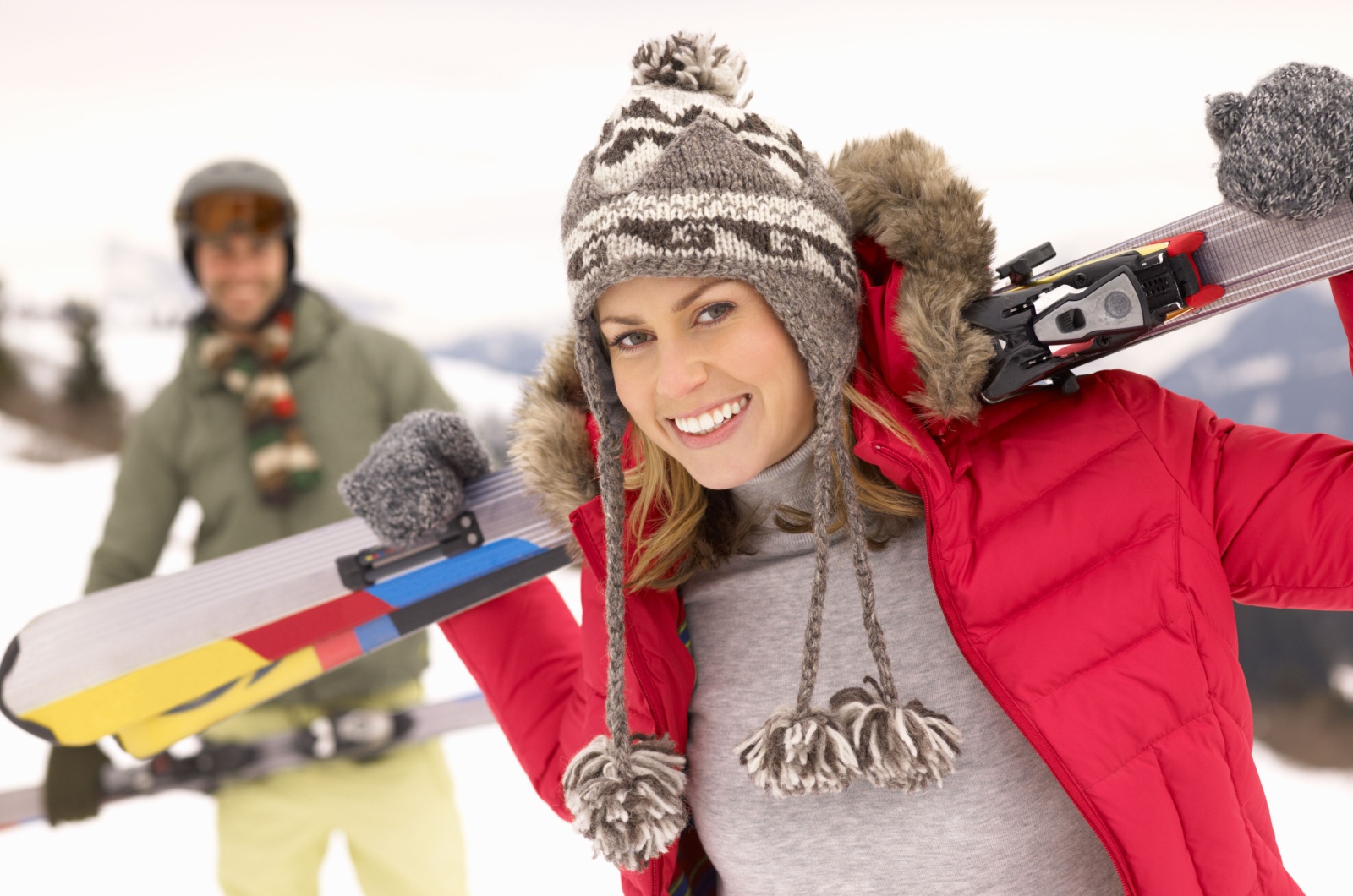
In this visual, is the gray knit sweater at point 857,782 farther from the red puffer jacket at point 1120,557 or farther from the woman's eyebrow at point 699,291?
the woman's eyebrow at point 699,291

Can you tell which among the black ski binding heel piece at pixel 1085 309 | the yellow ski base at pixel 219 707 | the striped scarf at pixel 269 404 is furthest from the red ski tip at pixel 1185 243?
the striped scarf at pixel 269 404

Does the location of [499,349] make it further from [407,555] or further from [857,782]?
[857,782]

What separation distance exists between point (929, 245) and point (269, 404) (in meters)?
1.52

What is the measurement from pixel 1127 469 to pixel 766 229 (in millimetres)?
363

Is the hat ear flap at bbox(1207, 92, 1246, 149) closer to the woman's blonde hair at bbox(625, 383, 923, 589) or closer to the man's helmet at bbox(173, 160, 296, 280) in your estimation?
the woman's blonde hair at bbox(625, 383, 923, 589)

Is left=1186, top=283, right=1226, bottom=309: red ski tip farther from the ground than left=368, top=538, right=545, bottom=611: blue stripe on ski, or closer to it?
farther from the ground

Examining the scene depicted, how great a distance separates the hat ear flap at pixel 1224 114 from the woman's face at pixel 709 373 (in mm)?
367

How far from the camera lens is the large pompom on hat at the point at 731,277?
0.79 meters

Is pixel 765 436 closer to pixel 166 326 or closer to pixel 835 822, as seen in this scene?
pixel 835 822

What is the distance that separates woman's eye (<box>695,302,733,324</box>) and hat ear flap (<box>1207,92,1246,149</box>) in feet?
1.31

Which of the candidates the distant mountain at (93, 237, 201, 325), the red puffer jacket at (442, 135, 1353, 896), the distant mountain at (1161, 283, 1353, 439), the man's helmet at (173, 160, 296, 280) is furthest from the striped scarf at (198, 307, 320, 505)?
the distant mountain at (1161, 283, 1353, 439)

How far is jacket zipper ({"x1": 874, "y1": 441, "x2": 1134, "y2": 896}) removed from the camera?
75cm

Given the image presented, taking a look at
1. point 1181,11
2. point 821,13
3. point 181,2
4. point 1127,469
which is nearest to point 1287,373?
point 1181,11

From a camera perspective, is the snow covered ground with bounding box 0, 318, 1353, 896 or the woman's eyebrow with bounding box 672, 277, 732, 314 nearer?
the woman's eyebrow with bounding box 672, 277, 732, 314
